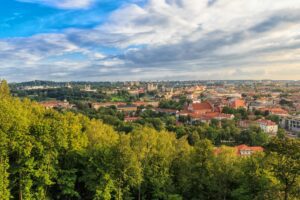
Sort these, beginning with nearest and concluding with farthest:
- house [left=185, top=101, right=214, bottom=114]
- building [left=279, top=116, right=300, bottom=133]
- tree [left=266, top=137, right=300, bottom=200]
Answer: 1. tree [left=266, top=137, right=300, bottom=200]
2. building [left=279, top=116, right=300, bottom=133]
3. house [left=185, top=101, right=214, bottom=114]

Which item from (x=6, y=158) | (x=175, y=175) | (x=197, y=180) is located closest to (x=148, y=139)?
(x=175, y=175)

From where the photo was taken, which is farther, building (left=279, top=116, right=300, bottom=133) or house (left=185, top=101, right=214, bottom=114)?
house (left=185, top=101, right=214, bottom=114)

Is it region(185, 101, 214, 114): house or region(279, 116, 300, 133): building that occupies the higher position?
region(185, 101, 214, 114): house

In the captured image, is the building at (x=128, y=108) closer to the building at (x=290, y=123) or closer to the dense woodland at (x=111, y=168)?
the building at (x=290, y=123)

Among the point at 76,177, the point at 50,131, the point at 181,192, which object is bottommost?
the point at 181,192

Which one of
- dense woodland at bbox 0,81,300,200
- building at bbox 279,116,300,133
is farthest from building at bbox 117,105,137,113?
dense woodland at bbox 0,81,300,200

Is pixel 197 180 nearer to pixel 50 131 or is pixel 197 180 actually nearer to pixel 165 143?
pixel 165 143

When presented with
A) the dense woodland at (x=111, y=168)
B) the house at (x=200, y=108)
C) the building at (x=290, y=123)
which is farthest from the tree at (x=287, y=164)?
the house at (x=200, y=108)

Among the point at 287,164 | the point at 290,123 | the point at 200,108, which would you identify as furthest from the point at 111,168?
the point at 200,108

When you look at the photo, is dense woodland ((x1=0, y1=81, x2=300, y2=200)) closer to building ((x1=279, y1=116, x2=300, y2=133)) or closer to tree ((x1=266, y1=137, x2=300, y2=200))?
tree ((x1=266, y1=137, x2=300, y2=200))
